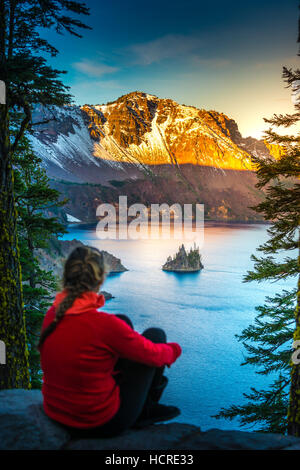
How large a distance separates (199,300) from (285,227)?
4030 centimetres

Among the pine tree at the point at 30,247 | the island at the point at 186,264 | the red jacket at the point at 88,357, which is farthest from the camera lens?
the island at the point at 186,264

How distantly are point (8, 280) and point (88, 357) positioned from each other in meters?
2.39

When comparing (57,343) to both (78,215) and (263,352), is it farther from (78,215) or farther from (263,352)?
(78,215)

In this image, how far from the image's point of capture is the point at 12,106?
4.31 metres

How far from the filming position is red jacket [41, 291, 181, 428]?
1.94 metres

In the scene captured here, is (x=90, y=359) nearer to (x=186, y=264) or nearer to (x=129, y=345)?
(x=129, y=345)

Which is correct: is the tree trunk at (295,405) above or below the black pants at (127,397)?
below

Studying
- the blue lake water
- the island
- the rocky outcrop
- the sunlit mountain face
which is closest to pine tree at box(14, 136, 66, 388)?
the blue lake water

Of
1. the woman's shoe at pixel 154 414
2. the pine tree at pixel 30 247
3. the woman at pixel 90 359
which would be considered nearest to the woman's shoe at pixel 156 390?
the woman's shoe at pixel 154 414

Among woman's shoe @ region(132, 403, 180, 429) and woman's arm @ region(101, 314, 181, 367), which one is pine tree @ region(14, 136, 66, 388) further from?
woman's arm @ region(101, 314, 181, 367)

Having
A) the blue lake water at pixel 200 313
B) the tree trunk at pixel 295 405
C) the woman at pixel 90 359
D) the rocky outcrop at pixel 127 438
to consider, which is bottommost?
the blue lake water at pixel 200 313

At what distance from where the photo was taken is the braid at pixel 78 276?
199 centimetres

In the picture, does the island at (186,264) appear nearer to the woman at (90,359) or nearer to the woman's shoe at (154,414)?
the woman's shoe at (154,414)
